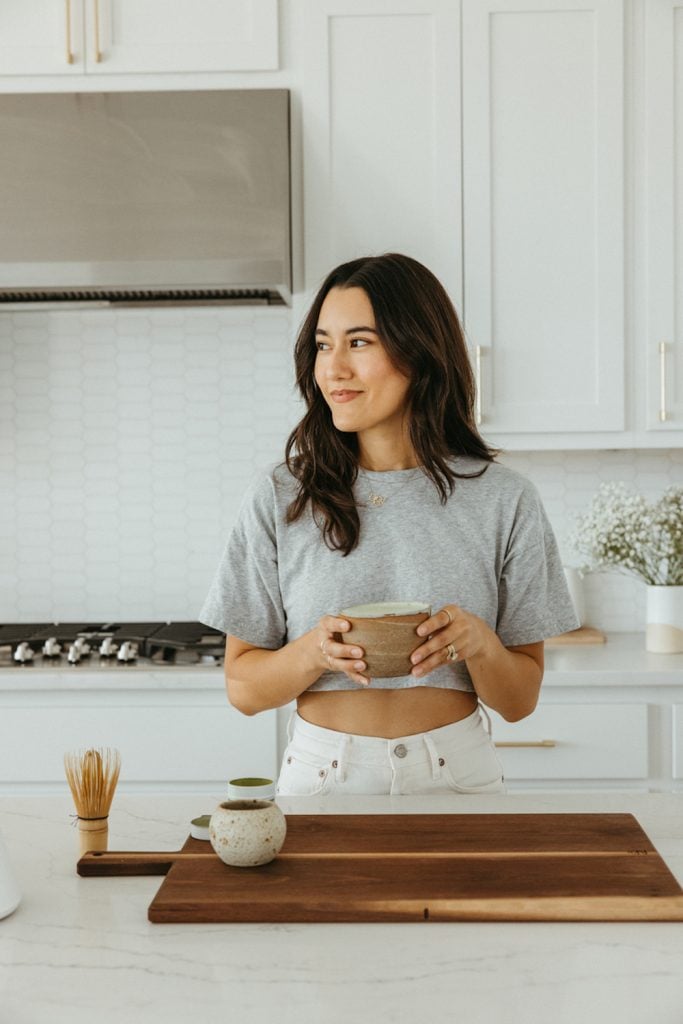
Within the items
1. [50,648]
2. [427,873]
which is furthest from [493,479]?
[50,648]

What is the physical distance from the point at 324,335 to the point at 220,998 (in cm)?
101

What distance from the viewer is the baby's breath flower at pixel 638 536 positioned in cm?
268

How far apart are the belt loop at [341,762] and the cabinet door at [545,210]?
136 cm

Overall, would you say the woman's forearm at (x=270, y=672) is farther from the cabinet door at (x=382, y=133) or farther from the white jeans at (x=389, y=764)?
the cabinet door at (x=382, y=133)

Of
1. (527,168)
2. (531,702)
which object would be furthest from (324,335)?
(527,168)

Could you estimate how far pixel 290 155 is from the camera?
2.72m

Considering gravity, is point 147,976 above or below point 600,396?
below

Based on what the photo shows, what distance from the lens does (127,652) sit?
8.76 feet

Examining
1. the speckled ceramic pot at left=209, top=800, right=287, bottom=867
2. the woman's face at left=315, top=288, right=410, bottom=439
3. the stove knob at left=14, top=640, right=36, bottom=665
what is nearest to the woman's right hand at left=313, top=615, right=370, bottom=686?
the speckled ceramic pot at left=209, top=800, right=287, bottom=867

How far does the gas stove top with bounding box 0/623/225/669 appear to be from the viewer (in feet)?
8.72

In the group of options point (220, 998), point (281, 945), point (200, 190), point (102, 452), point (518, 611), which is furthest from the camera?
point (102, 452)

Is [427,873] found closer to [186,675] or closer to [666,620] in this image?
[186,675]

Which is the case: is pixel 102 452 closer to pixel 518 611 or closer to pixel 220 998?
pixel 518 611

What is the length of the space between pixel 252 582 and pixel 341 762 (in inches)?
12.1
